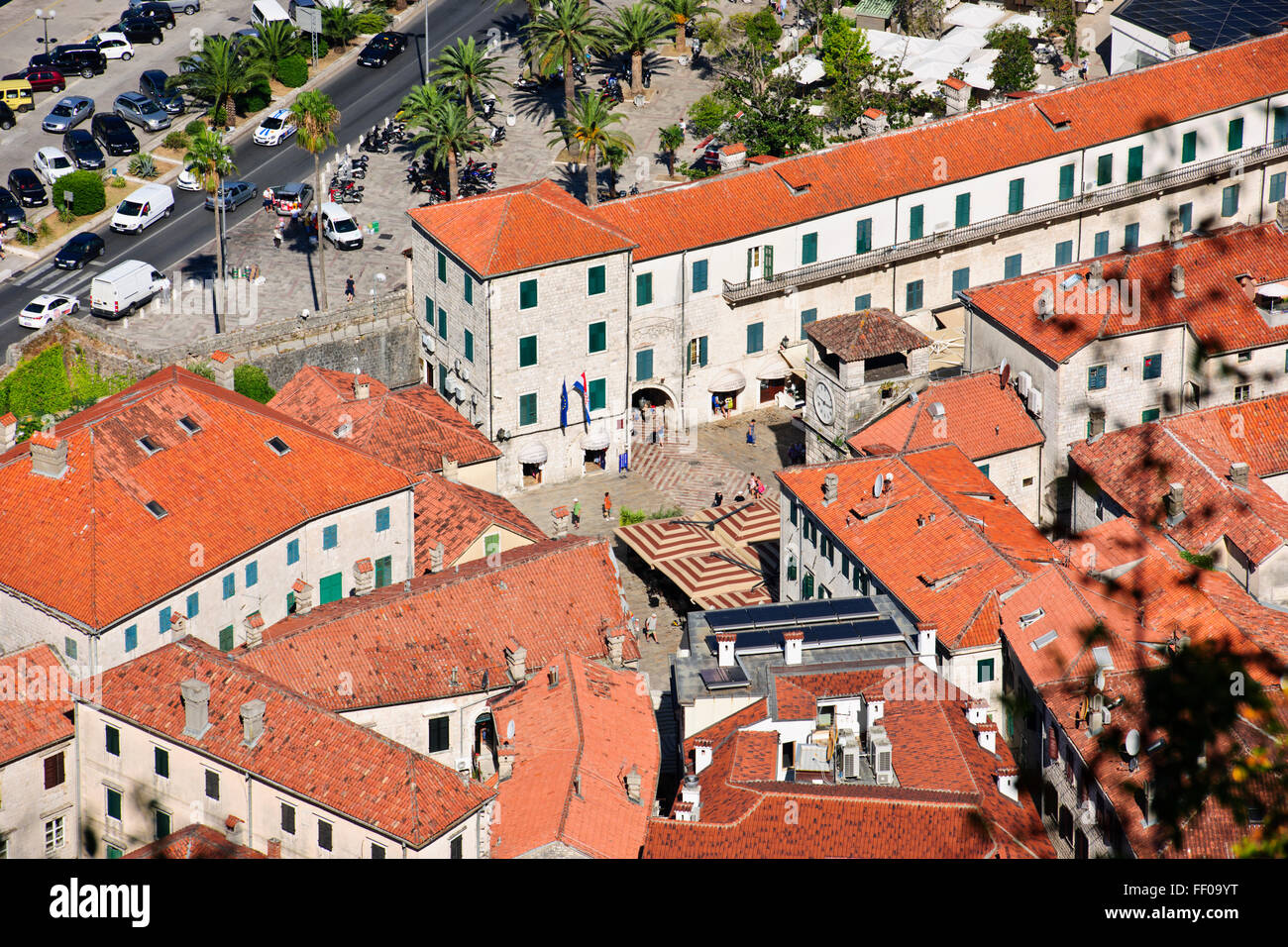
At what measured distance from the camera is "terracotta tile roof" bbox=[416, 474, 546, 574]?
67812 mm

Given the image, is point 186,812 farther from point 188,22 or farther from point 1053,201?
point 188,22

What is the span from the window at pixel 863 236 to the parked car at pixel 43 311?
36.0 meters

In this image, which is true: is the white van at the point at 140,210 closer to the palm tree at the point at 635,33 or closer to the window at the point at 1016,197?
the palm tree at the point at 635,33

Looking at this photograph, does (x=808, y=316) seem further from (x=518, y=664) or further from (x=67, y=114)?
(x=67, y=114)

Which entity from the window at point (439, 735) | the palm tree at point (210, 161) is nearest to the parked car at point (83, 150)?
the palm tree at point (210, 161)

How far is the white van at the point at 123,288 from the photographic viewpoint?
8788 centimetres

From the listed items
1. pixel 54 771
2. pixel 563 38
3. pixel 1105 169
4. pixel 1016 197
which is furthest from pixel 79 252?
pixel 1105 169

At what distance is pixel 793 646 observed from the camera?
2249 inches

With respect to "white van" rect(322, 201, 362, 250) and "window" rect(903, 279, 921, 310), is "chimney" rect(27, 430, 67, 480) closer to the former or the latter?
"white van" rect(322, 201, 362, 250)

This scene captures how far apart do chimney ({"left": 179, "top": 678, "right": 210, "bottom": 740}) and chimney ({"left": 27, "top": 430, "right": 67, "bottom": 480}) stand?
12.2 m

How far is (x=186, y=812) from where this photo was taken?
53438 millimetres

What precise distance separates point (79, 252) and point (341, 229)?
1271cm

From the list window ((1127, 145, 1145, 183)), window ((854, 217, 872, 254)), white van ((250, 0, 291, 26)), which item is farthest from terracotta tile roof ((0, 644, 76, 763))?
white van ((250, 0, 291, 26))
